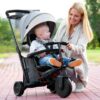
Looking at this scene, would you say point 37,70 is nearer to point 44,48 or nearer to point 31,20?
point 44,48

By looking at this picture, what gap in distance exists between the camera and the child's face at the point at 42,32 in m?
7.86

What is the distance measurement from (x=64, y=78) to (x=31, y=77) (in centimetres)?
67

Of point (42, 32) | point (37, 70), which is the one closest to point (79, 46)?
point (42, 32)

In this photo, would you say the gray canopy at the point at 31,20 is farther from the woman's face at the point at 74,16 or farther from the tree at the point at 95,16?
the tree at the point at 95,16

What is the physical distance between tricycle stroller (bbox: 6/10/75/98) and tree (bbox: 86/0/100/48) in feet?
226

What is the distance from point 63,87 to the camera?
7309mm

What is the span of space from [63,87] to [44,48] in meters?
0.71

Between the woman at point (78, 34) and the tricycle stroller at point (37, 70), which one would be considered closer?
the tricycle stroller at point (37, 70)

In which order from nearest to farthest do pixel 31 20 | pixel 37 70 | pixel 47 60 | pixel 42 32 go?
pixel 47 60
pixel 37 70
pixel 31 20
pixel 42 32

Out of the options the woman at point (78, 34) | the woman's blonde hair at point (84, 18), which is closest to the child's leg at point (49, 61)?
the woman at point (78, 34)

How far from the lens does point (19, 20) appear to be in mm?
8273

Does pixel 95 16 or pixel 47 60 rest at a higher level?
pixel 47 60

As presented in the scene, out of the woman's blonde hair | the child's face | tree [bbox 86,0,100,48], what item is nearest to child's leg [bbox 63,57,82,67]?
the child's face

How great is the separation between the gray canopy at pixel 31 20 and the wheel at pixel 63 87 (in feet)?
3.01
